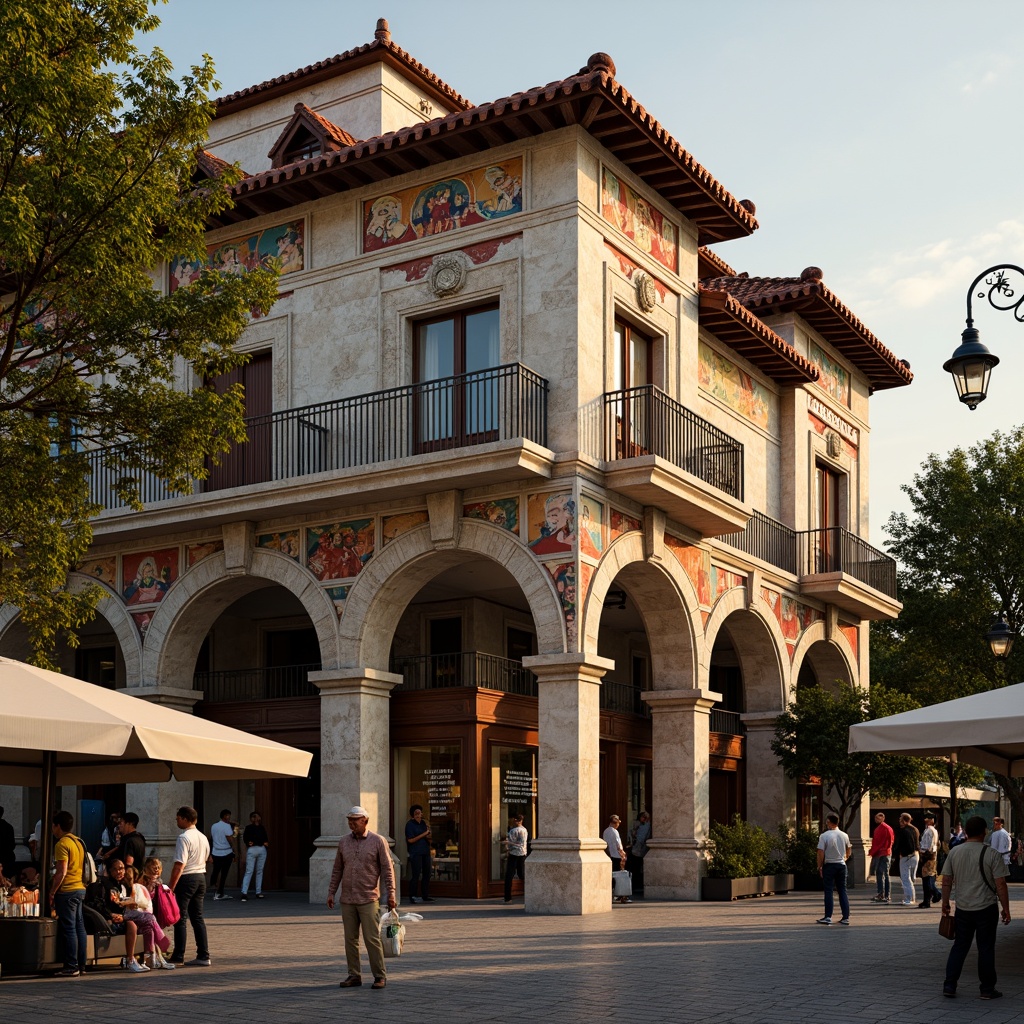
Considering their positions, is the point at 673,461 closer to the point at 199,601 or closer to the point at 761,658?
the point at 761,658

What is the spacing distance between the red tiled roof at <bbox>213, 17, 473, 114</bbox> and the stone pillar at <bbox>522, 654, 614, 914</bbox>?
12.7 metres

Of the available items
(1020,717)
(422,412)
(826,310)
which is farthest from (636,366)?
(1020,717)

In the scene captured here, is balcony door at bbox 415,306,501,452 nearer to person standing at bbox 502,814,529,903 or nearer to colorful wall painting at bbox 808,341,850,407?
person standing at bbox 502,814,529,903

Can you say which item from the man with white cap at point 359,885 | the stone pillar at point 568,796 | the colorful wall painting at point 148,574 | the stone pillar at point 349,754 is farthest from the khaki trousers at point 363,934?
the colorful wall painting at point 148,574

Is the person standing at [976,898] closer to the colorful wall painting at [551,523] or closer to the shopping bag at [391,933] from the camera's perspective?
the shopping bag at [391,933]

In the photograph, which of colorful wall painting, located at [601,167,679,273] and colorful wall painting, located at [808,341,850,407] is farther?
colorful wall painting, located at [808,341,850,407]

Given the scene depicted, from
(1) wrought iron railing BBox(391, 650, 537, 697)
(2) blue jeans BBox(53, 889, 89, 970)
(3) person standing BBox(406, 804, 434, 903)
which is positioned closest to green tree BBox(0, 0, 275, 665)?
(2) blue jeans BBox(53, 889, 89, 970)

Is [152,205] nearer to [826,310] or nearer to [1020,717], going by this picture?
[1020,717]

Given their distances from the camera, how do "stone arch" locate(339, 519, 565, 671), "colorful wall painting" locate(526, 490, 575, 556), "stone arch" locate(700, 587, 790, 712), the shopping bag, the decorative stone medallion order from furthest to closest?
"stone arch" locate(700, 587, 790, 712) < the decorative stone medallion < "stone arch" locate(339, 519, 565, 671) < "colorful wall painting" locate(526, 490, 575, 556) < the shopping bag

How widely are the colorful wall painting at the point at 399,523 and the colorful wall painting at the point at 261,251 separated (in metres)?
4.80

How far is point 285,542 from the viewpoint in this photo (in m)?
21.9

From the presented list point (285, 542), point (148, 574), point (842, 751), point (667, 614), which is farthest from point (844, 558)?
point (148, 574)

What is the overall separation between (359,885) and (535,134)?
1255cm

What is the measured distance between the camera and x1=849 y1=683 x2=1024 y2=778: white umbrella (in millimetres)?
11484
